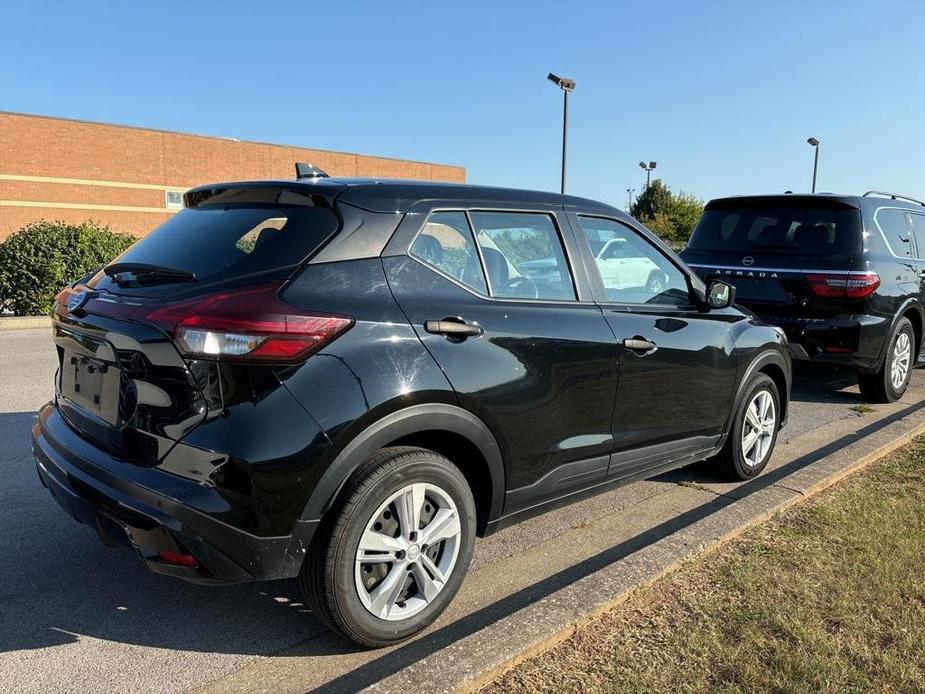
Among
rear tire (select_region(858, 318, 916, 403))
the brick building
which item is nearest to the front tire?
rear tire (select_region(858, 318, 916, 403))

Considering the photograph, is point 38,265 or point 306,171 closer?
point 306,171

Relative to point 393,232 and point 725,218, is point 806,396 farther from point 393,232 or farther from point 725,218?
point 393,232

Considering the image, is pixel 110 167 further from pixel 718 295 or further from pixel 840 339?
pixel 718 295

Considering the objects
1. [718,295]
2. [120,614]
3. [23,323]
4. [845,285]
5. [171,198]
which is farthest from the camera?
[171,198]

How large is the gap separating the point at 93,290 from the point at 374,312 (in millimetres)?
1189

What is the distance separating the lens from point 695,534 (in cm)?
342

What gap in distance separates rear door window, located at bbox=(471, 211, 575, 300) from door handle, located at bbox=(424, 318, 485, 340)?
0.86 ft

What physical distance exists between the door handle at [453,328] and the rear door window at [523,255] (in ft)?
0.86

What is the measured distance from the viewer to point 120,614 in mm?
2881

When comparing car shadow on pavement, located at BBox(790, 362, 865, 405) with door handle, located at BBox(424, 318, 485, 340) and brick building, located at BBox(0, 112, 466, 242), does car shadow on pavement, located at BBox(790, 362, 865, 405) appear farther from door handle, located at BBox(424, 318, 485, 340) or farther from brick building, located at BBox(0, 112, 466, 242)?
brick building, located at BBox(0, 112, 466, 242)

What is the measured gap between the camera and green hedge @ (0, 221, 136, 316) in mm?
11867

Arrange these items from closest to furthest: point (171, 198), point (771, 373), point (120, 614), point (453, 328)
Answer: point (453, 328) < point (120, 614) < point (771, 373) < point (171, 198)

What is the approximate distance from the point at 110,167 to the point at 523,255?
3550cm

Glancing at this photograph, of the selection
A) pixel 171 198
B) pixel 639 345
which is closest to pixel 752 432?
pixel 639 345
